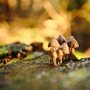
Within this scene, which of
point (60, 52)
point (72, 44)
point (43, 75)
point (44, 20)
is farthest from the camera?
point (44, 20)

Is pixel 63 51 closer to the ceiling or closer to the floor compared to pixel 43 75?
closer to the ceiling

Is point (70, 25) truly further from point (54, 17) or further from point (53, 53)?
point (53, 53)

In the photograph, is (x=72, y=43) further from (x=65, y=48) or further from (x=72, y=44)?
(x=65, y=48)

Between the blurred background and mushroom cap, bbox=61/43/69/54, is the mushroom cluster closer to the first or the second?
mushroom cap, bbox=61/43/69/54

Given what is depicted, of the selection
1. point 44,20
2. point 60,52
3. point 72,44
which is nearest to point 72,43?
point 72,44

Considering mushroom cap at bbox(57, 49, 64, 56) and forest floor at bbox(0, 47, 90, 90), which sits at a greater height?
mushroom cap at bbox(57, 49, 64, 56)

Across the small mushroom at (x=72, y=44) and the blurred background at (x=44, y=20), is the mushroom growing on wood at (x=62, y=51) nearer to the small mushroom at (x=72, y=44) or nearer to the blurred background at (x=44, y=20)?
the small mushroom at (x=72, y=44)

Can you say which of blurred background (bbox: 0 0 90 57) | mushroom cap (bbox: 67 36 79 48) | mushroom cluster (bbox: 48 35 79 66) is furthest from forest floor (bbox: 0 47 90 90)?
blurred background (bbox: 0 0 90 57)

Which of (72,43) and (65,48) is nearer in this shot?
(65,48)

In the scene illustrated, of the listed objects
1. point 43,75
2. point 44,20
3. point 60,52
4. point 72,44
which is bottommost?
point 43,75
